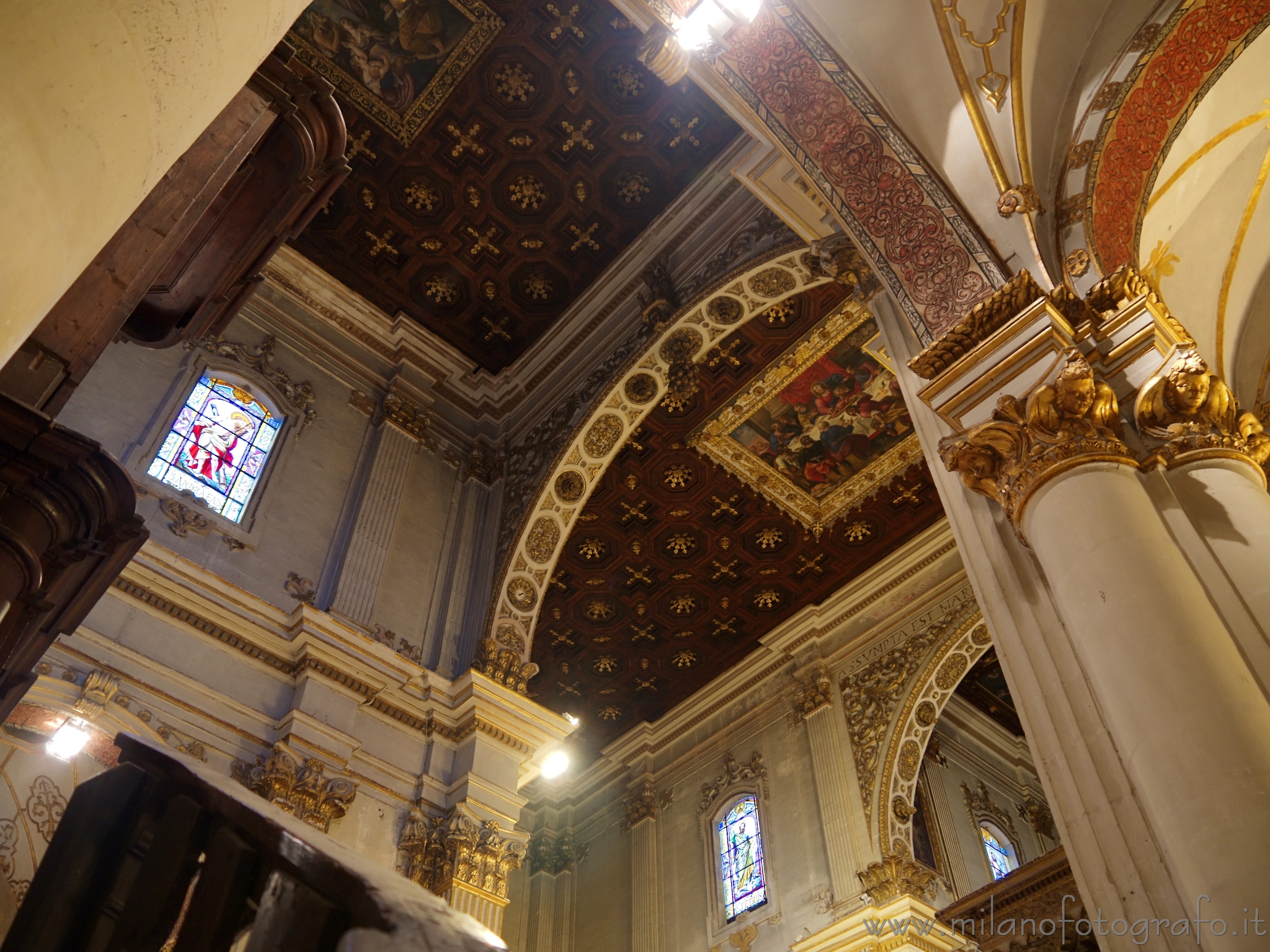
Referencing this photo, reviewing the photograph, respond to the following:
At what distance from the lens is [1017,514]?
3869 millimetres

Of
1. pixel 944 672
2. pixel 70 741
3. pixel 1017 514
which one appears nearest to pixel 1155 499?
pixel 1017 514

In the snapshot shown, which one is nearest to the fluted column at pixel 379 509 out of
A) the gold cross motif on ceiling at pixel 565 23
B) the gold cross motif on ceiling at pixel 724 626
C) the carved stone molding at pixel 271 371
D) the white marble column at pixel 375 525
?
the white marble column at pixel 375 525

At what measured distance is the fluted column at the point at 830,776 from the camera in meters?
9.70

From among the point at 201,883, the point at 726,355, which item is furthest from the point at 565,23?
the point at 201,883

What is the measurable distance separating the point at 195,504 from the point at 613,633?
611 cm

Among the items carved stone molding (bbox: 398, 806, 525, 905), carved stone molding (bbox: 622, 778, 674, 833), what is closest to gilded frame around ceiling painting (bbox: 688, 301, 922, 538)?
carved stone molding (bbox: 622, 778, 674, 833)

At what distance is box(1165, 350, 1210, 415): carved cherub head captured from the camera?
12.6 ft

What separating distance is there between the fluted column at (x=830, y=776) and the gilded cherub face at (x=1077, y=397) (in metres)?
7.00

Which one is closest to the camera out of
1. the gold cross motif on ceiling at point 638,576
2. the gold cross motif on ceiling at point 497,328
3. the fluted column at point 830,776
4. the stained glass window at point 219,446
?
the stained glass window at point 219,446

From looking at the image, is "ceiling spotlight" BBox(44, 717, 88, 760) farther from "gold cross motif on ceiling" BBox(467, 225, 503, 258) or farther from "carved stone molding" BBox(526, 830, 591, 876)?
"carved stone molding" BBox(526, 830, 591, 876)

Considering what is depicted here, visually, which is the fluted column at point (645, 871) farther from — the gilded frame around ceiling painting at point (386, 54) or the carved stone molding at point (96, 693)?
the gilded frame around ceiling painting at point (386, 54)

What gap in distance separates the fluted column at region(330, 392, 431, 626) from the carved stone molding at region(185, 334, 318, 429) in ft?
2.39

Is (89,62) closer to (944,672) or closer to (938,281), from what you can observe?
(938,281)

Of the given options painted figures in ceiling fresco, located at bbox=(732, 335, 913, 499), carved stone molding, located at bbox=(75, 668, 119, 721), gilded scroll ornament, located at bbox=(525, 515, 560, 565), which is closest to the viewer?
carved stone molding, located at bbox=(75, 668, 119, 721)
